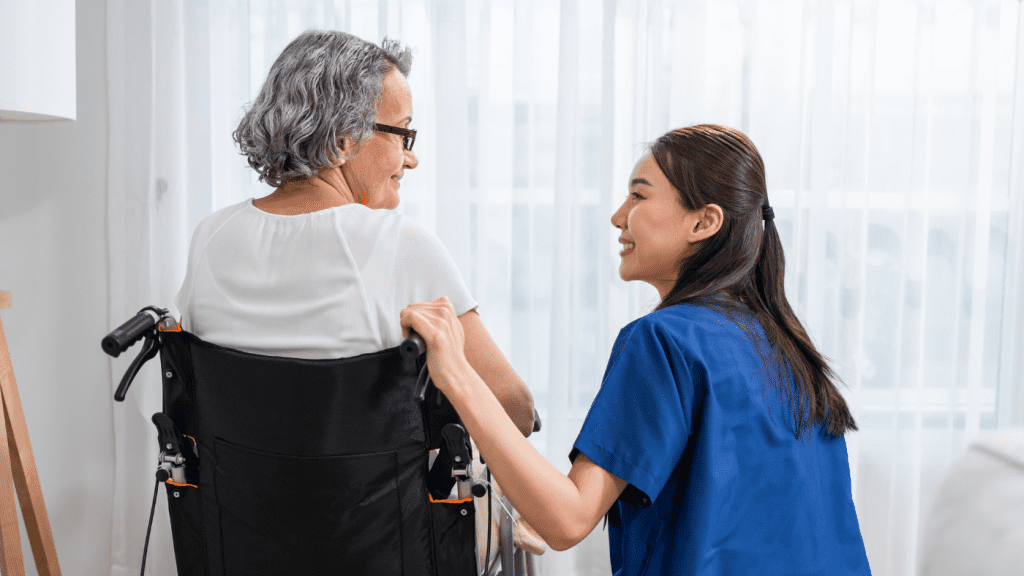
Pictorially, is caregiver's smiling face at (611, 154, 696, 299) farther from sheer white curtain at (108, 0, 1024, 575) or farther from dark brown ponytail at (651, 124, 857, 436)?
sheer white curtain at (108, 0, 1024, 575)

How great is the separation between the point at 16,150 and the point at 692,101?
2.13m

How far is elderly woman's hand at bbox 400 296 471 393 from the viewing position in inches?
32.4

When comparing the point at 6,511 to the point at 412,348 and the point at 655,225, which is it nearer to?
the point at 412,348

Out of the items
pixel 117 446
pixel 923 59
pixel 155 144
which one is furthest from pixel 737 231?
pixel 117 446

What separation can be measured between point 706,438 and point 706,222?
1.06 ft

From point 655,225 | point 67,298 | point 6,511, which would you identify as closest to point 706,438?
point 655,225

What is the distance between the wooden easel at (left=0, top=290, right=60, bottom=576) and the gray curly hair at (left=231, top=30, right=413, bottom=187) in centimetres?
97

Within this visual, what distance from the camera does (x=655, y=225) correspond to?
38.9 inches

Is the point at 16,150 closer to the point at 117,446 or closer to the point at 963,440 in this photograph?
the point at 117,446

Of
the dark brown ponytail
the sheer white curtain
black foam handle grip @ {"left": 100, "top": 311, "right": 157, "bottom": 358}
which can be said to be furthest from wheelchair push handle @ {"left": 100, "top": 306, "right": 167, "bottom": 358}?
the sheer white curtain

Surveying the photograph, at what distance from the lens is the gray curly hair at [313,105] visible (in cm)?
105

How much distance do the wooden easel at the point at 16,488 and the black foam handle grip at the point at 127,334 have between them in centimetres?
89

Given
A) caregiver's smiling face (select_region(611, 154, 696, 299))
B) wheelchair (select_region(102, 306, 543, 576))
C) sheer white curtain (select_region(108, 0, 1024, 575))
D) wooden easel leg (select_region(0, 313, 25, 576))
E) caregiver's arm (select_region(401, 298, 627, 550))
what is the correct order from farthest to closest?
sheer white curtain (select_region(108, 0, 1024, 575))
wooden easel leg (select_region(0, 313, 25, 576))
caregiver's smiling face (select_region(611, 154, 696, 299))
wheelchair (select_region(102, 306, 543, 576))
caregiver's arm (select_region(401, 298, 627, 550))

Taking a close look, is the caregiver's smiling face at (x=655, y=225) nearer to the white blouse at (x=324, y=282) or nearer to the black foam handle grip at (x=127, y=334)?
the white blouse at (x=324, y=282)
